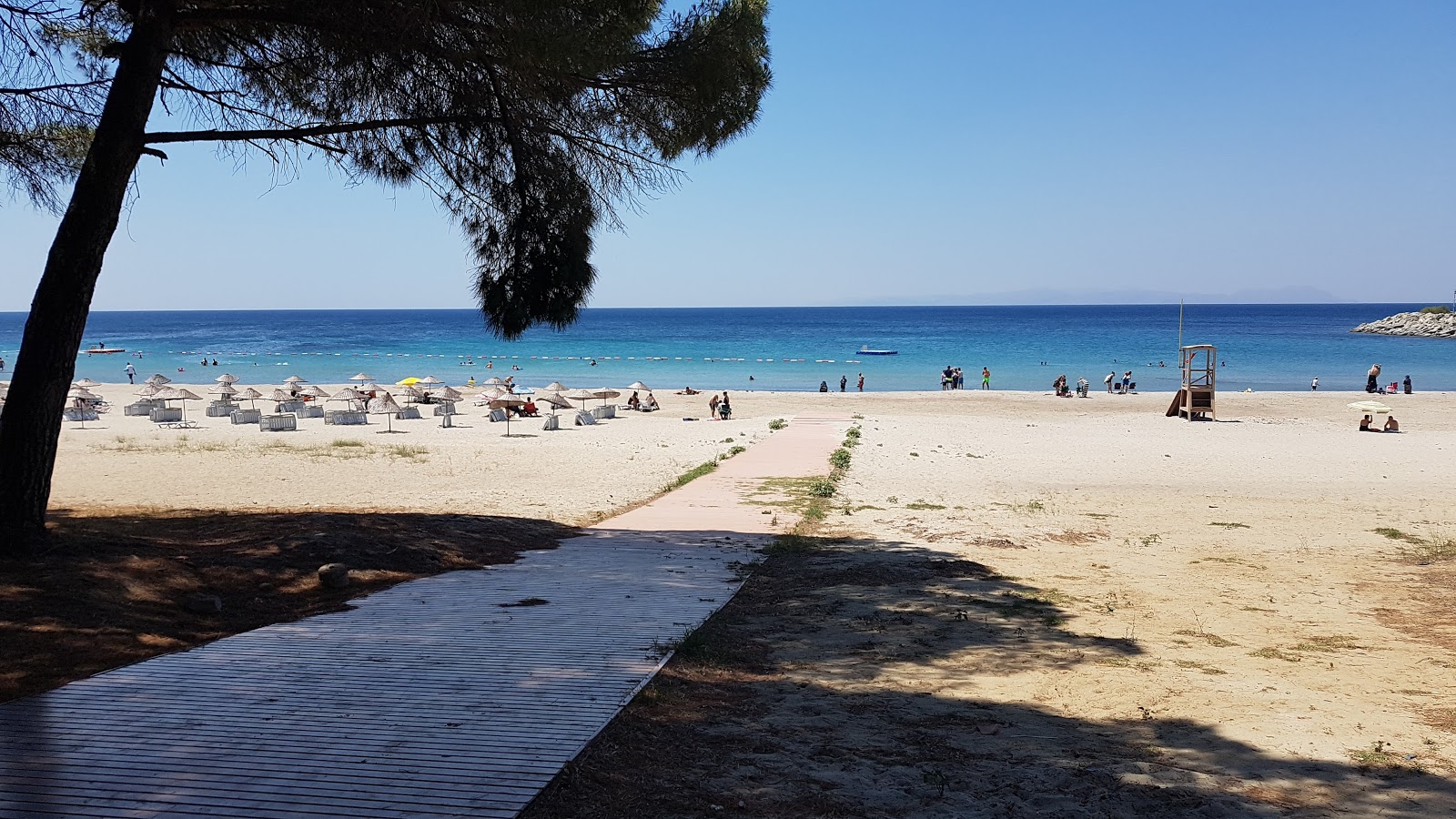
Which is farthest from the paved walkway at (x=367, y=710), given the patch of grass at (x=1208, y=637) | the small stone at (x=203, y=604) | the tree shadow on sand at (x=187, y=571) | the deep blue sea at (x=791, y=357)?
the deep blue sea at (x=791, y=357)

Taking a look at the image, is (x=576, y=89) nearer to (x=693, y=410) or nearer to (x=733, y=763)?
(x=733, y=763)

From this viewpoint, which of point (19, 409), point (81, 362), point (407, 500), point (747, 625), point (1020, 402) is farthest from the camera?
point (81, 362)

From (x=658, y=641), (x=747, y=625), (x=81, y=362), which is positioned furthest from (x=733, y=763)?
(x=81, y=362)

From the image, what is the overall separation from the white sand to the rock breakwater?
7353 cm

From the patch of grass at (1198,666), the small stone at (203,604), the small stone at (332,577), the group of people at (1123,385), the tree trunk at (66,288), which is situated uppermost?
the tree trunk at (66,288)

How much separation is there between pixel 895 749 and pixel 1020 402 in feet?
115

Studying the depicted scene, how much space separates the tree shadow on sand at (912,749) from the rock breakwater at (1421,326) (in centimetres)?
10251

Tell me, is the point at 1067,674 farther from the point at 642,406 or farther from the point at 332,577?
the point at 642,406

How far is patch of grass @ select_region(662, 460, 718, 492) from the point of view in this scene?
15064 millimetres

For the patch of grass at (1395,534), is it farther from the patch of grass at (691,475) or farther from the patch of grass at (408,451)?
the patch of grass at (408,451)

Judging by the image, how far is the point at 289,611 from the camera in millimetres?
6875

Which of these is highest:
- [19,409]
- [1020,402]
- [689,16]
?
[689,16]

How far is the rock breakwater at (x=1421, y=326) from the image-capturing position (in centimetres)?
9109

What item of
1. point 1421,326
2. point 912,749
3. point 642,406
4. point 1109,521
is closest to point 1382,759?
point 912,749
